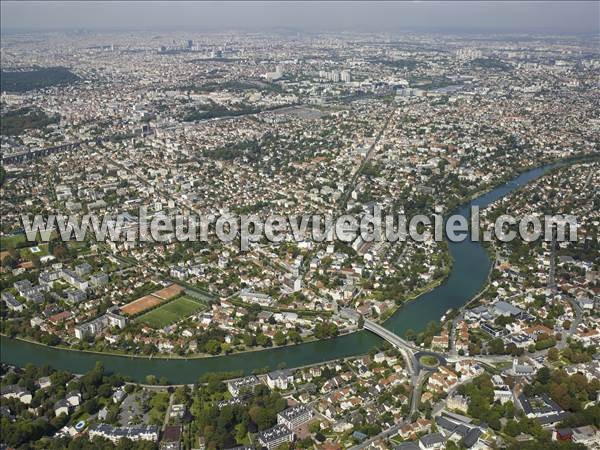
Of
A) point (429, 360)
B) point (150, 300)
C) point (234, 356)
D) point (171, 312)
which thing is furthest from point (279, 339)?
point (150, 300)

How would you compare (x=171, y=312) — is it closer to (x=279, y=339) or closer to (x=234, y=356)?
(x=234, y=356)

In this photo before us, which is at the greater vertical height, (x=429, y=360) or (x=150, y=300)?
(x=429, y=360)

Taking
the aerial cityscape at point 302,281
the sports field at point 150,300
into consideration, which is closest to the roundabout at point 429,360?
the aerial cityscape at point 302,281

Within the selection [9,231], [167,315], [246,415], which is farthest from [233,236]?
[246,415]

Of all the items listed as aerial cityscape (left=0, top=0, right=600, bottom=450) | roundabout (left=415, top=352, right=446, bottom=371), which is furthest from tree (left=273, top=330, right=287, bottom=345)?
roundabout (left=415, top=352, right=446, bottom=371)

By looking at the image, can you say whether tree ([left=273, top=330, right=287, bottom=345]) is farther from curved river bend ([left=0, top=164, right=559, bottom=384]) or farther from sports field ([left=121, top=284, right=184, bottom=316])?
sports field ([left=121, top=284, right=184, bottom=316])
